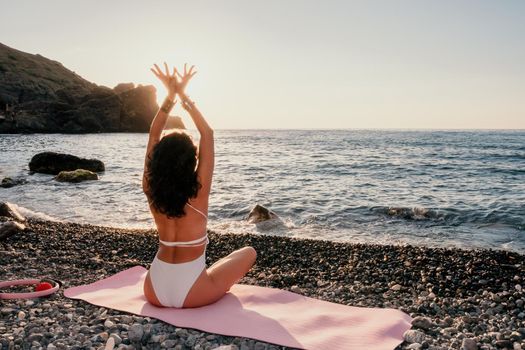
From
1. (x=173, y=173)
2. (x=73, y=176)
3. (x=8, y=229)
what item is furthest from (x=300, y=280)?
(x=73, y=176)

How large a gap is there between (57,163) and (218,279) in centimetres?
2231

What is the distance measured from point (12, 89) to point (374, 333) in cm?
10579

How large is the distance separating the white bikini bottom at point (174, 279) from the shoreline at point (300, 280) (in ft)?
1.29

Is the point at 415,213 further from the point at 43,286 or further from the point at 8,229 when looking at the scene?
the point at 8,229

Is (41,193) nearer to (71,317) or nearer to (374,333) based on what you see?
(71,317)

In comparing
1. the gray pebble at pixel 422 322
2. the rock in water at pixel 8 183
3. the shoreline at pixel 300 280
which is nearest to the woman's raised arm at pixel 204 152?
the shoreline at pixel 300 280

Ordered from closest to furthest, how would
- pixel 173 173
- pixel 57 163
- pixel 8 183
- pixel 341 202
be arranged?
1. pixel 173 173
2. pixel 341 202
3. pixel 8 183
4. pixel 57 163

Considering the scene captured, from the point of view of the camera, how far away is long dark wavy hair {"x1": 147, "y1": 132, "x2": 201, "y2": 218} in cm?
466

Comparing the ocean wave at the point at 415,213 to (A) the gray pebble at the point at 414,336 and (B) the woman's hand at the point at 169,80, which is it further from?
(B) the woman's hand at the point at 169,80

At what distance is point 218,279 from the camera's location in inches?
210

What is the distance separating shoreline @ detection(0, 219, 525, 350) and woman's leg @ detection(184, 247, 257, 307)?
55cm

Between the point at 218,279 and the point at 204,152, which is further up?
the point at 204,152

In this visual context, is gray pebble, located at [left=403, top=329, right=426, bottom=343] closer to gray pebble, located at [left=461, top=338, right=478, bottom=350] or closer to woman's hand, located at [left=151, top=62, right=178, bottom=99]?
gray pebble, located at [left=461, top=338, right=478, bottom=350]

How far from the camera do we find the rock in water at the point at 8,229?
923cm
